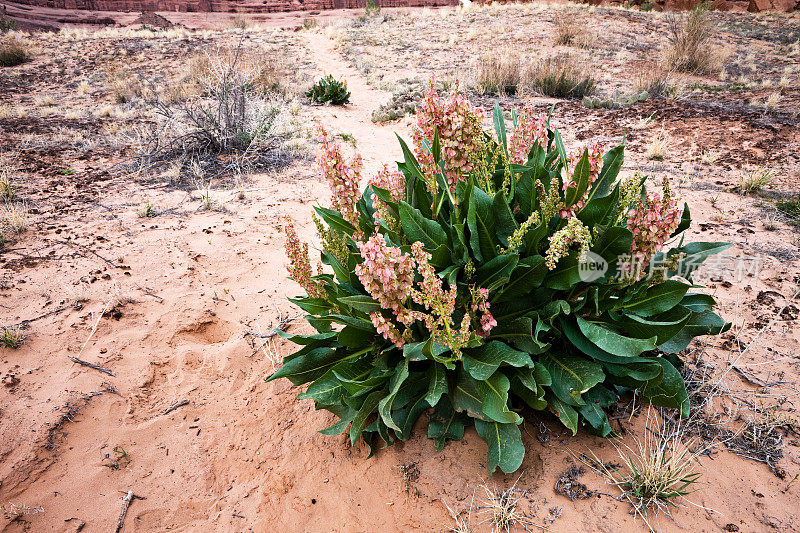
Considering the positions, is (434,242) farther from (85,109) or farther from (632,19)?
(632,19)

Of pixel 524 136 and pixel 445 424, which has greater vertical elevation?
pixel 524 136

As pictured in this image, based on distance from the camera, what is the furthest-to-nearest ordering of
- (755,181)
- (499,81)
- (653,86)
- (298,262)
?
(499,81), (653,86), (755,181), (298,262)

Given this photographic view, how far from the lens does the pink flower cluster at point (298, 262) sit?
231 centimetres

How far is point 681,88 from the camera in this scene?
31.9 feet

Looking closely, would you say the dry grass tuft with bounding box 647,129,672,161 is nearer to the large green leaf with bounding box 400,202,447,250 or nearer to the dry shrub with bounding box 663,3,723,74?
the large green leaf with bounding box 400,202,447,250

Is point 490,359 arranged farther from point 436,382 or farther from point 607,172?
point 607,172

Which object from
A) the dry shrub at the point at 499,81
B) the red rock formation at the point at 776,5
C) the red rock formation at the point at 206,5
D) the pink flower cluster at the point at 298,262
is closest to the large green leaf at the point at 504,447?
the pink flower cluster at the point at 298,262

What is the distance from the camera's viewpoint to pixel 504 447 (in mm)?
1937

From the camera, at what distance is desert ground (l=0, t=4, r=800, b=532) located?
79.7 inches

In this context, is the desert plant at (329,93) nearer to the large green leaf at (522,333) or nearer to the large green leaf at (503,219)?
the large green leaf at (503,219)

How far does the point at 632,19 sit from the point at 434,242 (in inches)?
978

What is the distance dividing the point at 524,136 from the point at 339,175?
1.13 meters

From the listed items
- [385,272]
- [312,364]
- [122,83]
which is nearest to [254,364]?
[312,364]

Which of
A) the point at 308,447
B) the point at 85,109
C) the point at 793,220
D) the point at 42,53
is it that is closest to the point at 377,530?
the point at 308,447
